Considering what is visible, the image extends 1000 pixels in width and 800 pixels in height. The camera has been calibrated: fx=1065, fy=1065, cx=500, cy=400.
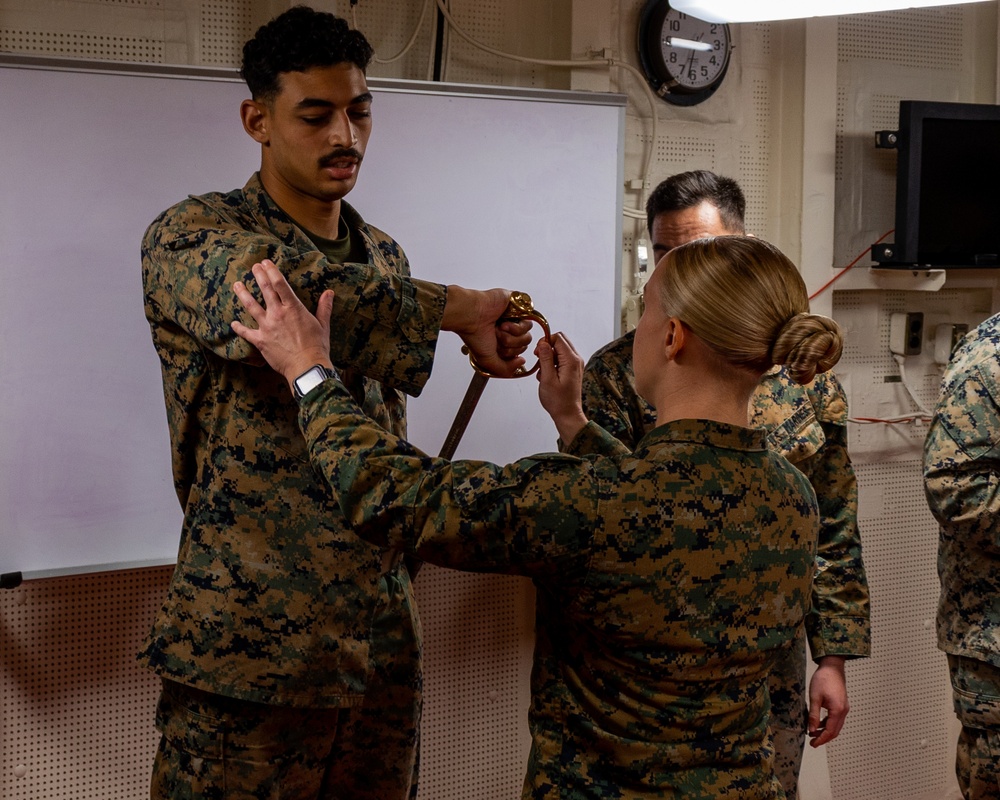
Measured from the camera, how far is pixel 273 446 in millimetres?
1639

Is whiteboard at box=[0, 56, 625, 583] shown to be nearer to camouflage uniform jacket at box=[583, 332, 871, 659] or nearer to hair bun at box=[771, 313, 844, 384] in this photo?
camouflage uniform jacket at box=[583, 332, 871, 659]

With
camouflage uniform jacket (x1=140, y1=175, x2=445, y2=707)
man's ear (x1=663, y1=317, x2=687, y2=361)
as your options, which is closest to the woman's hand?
camouflage uniform jacket (x1=140, y1=175, x2=445, y2=707)

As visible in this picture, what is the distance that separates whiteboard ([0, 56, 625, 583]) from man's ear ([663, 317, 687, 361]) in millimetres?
1345

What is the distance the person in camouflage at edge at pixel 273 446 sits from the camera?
1552 millimetres

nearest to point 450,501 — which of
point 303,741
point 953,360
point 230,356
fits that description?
point 230,356

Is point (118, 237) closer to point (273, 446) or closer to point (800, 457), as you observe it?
point (273, 446)

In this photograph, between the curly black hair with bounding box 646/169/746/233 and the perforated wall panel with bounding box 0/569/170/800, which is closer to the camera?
the curly black hair with bounding box 646/169/746/233

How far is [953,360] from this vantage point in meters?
2.41

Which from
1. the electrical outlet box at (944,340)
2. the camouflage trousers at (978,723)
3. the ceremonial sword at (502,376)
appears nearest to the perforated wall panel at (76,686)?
the ceremonial sword at (502,376)

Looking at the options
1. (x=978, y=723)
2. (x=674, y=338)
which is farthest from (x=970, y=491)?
(x=674, y=338)

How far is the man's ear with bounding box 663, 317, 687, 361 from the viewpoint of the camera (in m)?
1.38

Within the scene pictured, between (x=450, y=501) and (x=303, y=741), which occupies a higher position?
(x=450, y=501)

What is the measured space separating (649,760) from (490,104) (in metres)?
1.83

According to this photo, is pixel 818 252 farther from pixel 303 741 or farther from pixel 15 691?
pixel 15 691
